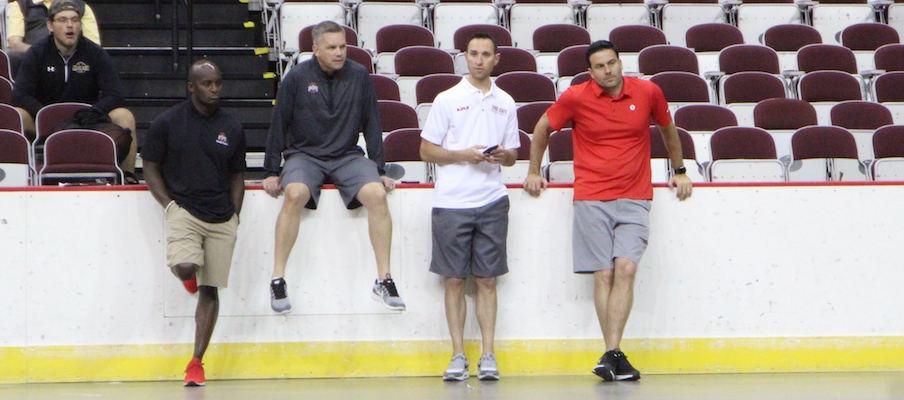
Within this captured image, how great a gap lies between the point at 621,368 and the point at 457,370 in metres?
0.80

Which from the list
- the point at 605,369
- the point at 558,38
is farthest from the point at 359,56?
the point at 605,369

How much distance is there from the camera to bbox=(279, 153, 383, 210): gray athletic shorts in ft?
17.0

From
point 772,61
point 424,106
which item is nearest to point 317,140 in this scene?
point 424,106

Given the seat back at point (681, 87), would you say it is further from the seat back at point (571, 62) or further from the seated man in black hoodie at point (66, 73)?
the seated man in black hoodie at point (66, 73)

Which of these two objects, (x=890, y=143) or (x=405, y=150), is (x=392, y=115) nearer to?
(x=405, y=150)

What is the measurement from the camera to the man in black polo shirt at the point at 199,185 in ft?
16.3

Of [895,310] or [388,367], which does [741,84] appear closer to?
[895,310]

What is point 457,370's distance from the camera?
16.6 feet

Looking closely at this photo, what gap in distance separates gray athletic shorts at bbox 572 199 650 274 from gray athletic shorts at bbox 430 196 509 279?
0.41 metres

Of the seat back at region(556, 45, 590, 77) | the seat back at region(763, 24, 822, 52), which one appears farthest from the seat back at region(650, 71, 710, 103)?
the seat back at region(763, 24, 822, 52)

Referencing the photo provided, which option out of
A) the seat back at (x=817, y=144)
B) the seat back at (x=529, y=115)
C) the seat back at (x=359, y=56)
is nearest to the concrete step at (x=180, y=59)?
the seat back at (x=359, y=56)

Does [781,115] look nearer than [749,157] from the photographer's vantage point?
No

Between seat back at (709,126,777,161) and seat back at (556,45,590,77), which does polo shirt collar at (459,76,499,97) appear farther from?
seat back at (556,45,590,77)

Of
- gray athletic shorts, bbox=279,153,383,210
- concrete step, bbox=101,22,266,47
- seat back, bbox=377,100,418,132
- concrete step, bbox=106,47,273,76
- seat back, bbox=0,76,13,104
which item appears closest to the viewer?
gray athletic shorts, bbox=279,153,383,210
